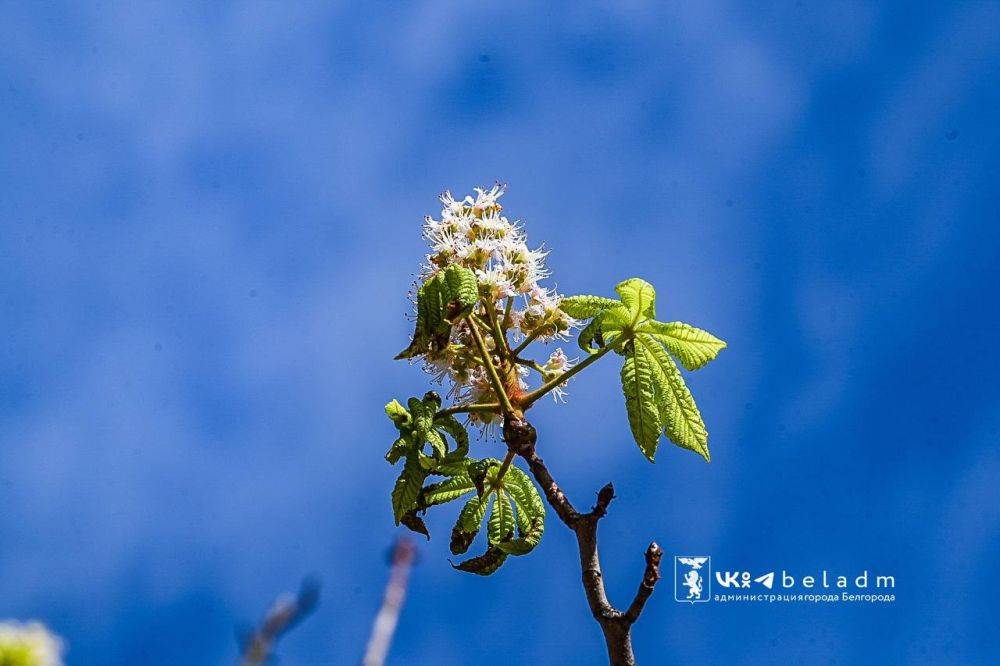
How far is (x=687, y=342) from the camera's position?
12.4 feet

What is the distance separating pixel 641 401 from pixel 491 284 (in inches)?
32.1

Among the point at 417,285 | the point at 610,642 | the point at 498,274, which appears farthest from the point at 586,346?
the point at 610,642

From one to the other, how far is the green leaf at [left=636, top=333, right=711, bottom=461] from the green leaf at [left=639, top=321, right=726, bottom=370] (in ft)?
0.13

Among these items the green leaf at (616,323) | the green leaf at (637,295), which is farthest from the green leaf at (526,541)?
the green leaf at (637,295)

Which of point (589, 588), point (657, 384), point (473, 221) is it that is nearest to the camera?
point (589, 588)

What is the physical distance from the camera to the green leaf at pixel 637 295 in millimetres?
3775

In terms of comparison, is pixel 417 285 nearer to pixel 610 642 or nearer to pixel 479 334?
pixel 479 334

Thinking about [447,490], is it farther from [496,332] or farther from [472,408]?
[496,332]

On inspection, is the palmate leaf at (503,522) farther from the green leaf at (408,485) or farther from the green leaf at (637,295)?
the green leaf at (637,295)

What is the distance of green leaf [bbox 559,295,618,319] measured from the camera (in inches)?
154

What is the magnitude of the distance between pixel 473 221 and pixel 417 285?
1.31ft

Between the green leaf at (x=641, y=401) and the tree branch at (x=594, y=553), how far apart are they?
37 centimetres

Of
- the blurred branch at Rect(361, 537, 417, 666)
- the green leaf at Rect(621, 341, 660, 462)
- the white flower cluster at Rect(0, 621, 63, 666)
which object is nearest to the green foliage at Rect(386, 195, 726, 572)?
the green leaf at Rect(621, 341, 660, 462)

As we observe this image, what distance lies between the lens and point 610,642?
3.03 metres
